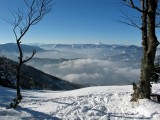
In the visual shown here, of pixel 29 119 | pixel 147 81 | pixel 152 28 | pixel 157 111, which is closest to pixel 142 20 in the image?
pixel 152 28

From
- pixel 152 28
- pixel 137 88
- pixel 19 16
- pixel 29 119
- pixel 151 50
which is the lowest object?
pixel 29 119

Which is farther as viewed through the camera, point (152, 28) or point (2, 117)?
point (152, 28)

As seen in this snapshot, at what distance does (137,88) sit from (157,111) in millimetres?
2222

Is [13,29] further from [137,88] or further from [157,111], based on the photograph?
[157,111]

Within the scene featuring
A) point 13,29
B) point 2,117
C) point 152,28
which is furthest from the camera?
point 13,29

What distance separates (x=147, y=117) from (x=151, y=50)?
341cm

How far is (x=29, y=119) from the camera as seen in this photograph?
11031 mm

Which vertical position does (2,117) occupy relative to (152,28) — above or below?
below

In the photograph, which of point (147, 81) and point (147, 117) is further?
point (147, 81)

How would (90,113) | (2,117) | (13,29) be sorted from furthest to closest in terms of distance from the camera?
(13,29)
(90,113)
(2,117)

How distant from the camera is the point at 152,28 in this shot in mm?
13195

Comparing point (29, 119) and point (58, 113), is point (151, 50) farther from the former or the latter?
point (29, 119)

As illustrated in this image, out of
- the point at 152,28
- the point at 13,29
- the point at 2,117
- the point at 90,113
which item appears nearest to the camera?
the point at 2,117

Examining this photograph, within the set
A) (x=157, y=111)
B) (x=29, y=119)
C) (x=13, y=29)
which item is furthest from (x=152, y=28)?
(x=13, y=29)
